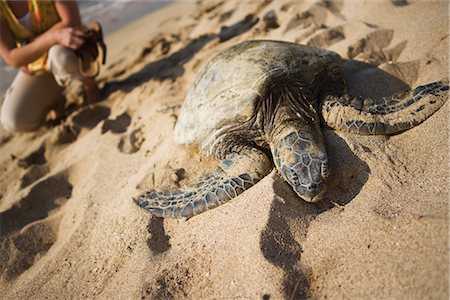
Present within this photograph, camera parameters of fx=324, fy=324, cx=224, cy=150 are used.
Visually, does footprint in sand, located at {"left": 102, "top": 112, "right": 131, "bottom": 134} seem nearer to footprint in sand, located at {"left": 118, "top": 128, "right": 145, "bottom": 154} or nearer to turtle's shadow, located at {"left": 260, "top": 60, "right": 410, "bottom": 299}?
footprint in sand, located at {"left": 118, "top": 128, "right": 145, "bottom": 154}

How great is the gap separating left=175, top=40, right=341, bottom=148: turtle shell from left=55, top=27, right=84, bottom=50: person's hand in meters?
1.39

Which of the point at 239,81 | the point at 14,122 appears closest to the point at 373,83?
the point at 239,81

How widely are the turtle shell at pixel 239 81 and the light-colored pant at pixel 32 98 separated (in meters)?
1.55

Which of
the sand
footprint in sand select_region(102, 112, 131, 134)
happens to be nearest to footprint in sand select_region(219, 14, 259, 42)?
the sand

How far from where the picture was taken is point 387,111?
1.89 meters

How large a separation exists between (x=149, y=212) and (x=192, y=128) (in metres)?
0.61

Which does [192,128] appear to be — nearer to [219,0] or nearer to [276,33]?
[276,33]

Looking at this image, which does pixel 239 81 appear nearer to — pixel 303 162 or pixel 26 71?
pixel 303 162

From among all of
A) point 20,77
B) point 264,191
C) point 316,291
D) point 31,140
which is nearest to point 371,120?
point 264,191

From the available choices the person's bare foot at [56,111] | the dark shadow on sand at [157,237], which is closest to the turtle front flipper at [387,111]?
the dark shadow on sand at [157,237]

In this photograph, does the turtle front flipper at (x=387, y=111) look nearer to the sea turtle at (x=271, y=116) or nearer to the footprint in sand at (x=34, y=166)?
the sea turtle at (x=271, y=116)

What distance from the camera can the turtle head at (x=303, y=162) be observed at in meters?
1.58

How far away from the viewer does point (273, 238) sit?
151 cm

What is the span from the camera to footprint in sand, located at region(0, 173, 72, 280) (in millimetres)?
2008
